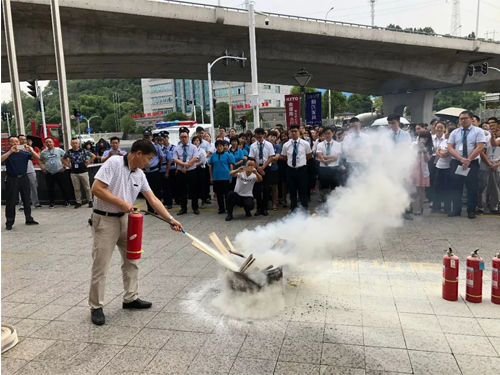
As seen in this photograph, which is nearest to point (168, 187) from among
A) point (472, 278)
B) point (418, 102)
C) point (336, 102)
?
point (472, 278)

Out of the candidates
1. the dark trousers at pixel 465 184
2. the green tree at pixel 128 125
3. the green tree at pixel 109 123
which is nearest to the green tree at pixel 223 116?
the green tree at pixel 128 125

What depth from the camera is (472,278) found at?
4270 millimetres

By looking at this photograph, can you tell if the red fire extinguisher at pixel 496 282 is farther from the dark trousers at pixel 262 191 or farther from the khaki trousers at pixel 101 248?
the dark trousers at pixel 262 191

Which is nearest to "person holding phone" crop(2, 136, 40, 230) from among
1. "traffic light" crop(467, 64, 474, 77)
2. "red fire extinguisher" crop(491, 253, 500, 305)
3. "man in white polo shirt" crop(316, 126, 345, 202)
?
"man in white polo shirt" crop(316, 126, 345, 202)

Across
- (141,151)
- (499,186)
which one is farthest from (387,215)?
(141,151)

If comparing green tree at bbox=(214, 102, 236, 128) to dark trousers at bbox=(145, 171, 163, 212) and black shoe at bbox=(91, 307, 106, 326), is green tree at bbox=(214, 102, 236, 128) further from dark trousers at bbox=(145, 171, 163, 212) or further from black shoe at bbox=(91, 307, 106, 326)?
black shoe at bbox=(91, 307, 106, 326)

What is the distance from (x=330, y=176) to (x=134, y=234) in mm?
6377

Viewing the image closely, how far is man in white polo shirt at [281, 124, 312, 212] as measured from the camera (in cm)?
891

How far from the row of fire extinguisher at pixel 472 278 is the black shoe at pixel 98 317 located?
3.79m

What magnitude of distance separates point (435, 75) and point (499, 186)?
24.4 metres

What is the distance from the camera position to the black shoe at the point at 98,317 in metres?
4.08

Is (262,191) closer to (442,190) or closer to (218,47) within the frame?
(442,190)

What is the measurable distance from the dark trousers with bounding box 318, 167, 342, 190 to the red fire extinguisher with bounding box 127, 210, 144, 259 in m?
6.15

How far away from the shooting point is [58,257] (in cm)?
653
